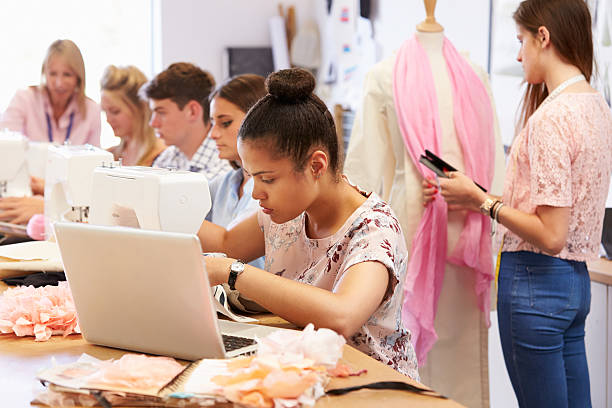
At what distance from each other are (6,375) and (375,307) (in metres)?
0.61

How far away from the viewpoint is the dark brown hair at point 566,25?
2016 mm

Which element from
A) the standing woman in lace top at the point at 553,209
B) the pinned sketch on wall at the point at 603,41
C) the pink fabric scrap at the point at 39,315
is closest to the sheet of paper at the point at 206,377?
the pink fabric scrap at the point at 39,315

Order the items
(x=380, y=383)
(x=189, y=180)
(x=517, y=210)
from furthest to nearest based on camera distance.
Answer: (x=517, y=210)
(x=189, y=180)
(x=380, y=383)

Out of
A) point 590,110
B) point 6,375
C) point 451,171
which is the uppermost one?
point 590,110

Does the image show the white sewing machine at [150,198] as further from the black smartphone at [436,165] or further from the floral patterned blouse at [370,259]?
the black smartphone at [436,165]

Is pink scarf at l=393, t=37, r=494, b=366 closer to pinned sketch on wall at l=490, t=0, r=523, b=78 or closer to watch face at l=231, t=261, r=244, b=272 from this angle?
pinned sketch on wall at l=490, t=0, r=523, b=78

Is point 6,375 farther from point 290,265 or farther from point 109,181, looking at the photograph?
point 290,265

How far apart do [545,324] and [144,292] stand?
1.24 meters

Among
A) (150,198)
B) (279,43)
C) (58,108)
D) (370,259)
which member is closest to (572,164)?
(370,259)

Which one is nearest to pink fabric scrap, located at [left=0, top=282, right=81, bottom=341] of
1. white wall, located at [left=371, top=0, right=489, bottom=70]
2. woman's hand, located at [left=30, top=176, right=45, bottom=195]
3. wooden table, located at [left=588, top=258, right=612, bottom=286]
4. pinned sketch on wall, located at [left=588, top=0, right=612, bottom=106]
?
woman's hand, located at [left=30, top=176, right=45, bottom=195]

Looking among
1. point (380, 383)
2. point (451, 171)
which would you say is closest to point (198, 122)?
point (451, 171)

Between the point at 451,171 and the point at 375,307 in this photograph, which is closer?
the point at 375,307

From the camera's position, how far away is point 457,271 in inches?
102

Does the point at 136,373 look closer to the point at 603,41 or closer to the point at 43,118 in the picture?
the point at 603,41
